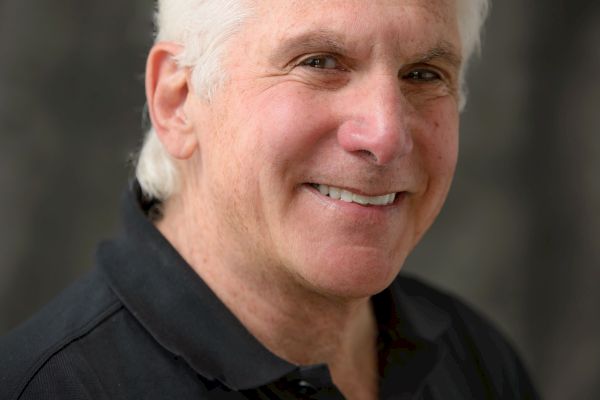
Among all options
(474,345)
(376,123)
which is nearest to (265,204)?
(376,123)

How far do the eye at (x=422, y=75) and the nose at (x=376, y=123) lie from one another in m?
0.11

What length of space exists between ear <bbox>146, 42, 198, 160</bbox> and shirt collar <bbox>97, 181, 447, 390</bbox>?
18cm

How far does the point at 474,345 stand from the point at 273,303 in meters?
0.68

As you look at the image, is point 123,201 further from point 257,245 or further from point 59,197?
point 59,197

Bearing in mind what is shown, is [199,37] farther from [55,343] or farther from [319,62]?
[55,343]

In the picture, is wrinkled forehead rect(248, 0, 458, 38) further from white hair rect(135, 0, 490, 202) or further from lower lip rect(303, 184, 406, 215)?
lower lip rect(303, 184, 406, 215)

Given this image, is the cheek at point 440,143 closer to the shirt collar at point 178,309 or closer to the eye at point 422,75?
the eye at point 422,75

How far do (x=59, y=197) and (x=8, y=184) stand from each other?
0.65 feet

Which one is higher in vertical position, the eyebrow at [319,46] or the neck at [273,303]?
the eyebrow at [319,46]

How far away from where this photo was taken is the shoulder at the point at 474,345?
2.54 metres

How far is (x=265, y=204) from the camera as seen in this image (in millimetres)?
2051

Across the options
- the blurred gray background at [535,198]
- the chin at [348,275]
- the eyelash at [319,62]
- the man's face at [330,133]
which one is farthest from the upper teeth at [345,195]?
the blurred gray background at [535,198]

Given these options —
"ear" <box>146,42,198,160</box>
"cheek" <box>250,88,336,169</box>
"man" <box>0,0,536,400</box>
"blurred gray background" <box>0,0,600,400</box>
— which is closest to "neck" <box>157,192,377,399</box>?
"man" <box>0,0,536,400</box>

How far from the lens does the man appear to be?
6.50 ft
